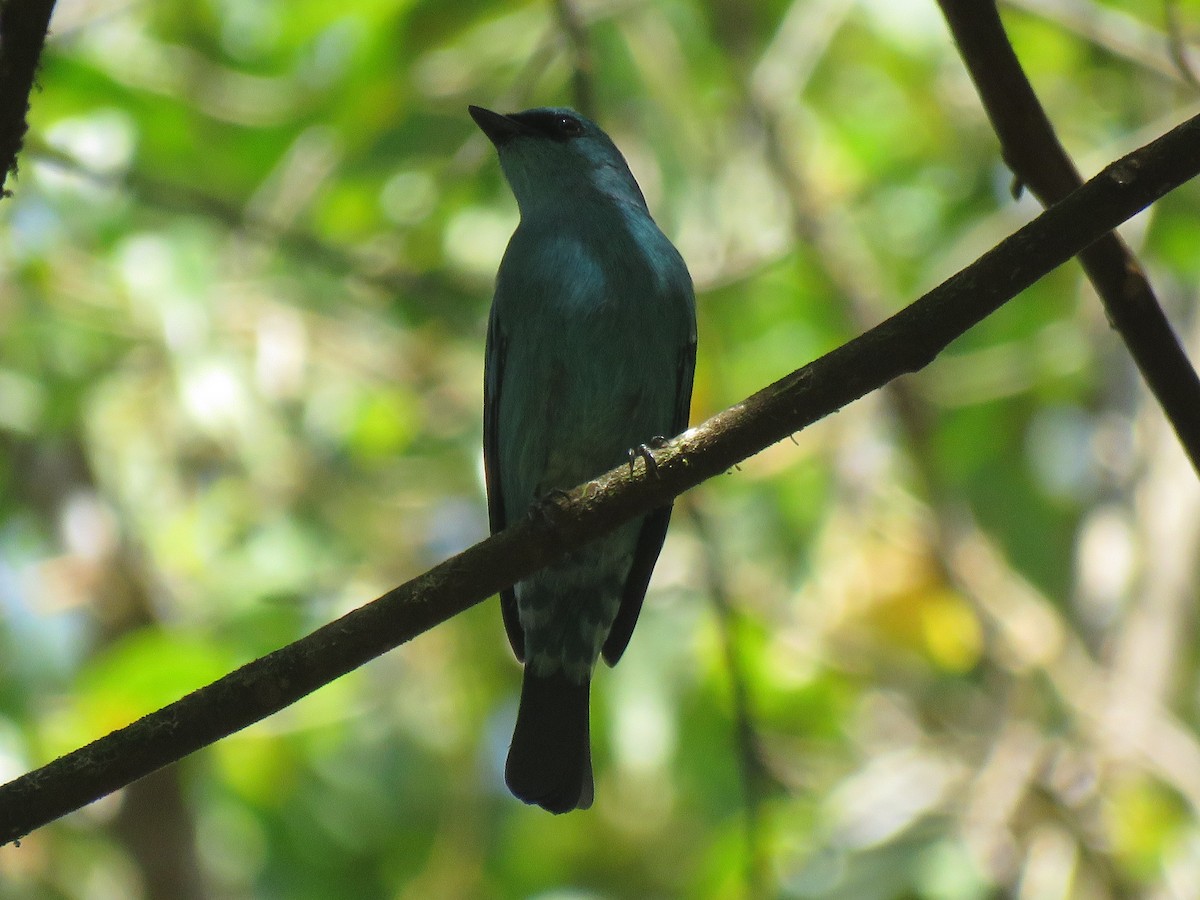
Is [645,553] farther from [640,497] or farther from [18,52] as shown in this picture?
[18,52]

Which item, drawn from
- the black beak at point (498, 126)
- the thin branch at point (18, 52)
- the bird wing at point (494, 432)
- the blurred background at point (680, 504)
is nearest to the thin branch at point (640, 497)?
the thin branch at point (18, 52)

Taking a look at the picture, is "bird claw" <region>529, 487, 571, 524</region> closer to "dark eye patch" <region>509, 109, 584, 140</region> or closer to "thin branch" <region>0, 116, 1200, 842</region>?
"thin branch" <region>0, 116, 1200, 842</region>

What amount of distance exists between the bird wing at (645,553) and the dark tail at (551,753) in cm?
23

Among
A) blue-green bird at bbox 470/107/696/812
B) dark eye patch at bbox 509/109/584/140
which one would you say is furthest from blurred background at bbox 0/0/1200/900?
blue-green bird at bbox 470/107/696/812

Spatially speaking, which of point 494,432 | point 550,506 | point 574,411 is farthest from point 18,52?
point 494,432

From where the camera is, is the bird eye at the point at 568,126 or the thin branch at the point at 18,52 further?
the bird eye at the point at 568,126

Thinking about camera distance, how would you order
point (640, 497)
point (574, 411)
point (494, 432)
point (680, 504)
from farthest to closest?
point (680, 504)
point (494, 432)
point (574, 411)
point (640, 497)

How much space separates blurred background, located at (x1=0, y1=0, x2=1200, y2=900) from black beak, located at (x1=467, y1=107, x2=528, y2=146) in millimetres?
266

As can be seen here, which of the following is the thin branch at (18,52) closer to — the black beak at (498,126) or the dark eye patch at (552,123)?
the black beak at (498,126)

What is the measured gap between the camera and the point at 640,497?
108 inches

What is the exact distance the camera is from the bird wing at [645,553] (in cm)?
432

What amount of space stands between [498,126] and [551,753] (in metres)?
2.22

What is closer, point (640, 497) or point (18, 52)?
point (18, 52)

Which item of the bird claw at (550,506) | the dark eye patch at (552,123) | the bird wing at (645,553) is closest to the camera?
the bird claw at (550,506)
